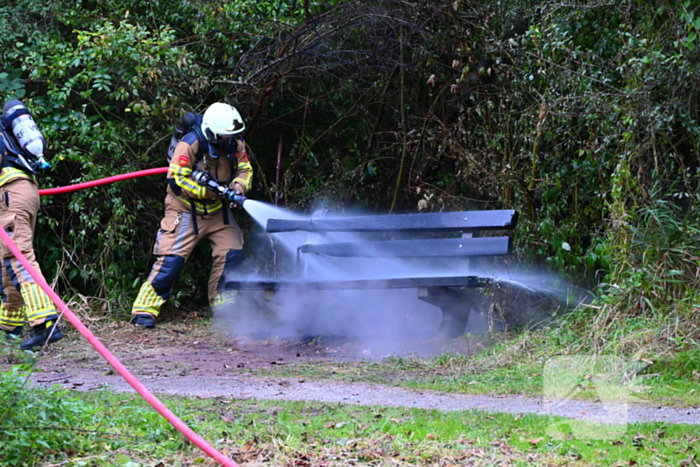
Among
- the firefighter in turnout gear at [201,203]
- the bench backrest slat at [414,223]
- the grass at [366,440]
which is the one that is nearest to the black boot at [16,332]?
the firefighter in turnout gear at [201,203]

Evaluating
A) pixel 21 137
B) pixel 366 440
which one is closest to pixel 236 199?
pixel 21 137

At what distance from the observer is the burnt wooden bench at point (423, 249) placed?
243 inches

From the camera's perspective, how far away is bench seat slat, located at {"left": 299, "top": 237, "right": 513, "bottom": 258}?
242 inches

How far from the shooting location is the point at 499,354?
5.79 metres

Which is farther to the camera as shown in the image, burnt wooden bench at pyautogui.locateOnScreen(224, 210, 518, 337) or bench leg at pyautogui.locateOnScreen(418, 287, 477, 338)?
bench leg at pyautogui.locateOnScreen(418, 287, 477, 338)

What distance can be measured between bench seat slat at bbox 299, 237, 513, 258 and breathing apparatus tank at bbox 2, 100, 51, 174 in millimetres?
2507

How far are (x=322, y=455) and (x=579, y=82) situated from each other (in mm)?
4362

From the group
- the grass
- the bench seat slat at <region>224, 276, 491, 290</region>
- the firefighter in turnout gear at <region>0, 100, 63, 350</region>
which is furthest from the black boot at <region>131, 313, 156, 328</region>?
the grass

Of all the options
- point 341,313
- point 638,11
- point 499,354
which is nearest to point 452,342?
point 499,354

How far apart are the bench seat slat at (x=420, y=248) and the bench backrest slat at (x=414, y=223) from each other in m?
0.12

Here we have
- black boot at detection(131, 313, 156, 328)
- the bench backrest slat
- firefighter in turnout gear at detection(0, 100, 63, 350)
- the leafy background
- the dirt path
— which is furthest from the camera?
black boot at detection(131, 313, 156, 328)

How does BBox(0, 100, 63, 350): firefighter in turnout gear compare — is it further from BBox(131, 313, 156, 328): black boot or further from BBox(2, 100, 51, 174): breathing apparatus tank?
BBox(131, 313, 156, 328): black boot

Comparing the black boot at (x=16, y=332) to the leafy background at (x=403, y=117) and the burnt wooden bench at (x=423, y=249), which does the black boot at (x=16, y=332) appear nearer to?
the leafy background at (x=403, y=117)

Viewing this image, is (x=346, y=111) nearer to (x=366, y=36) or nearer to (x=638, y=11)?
(x=366, y=36)
